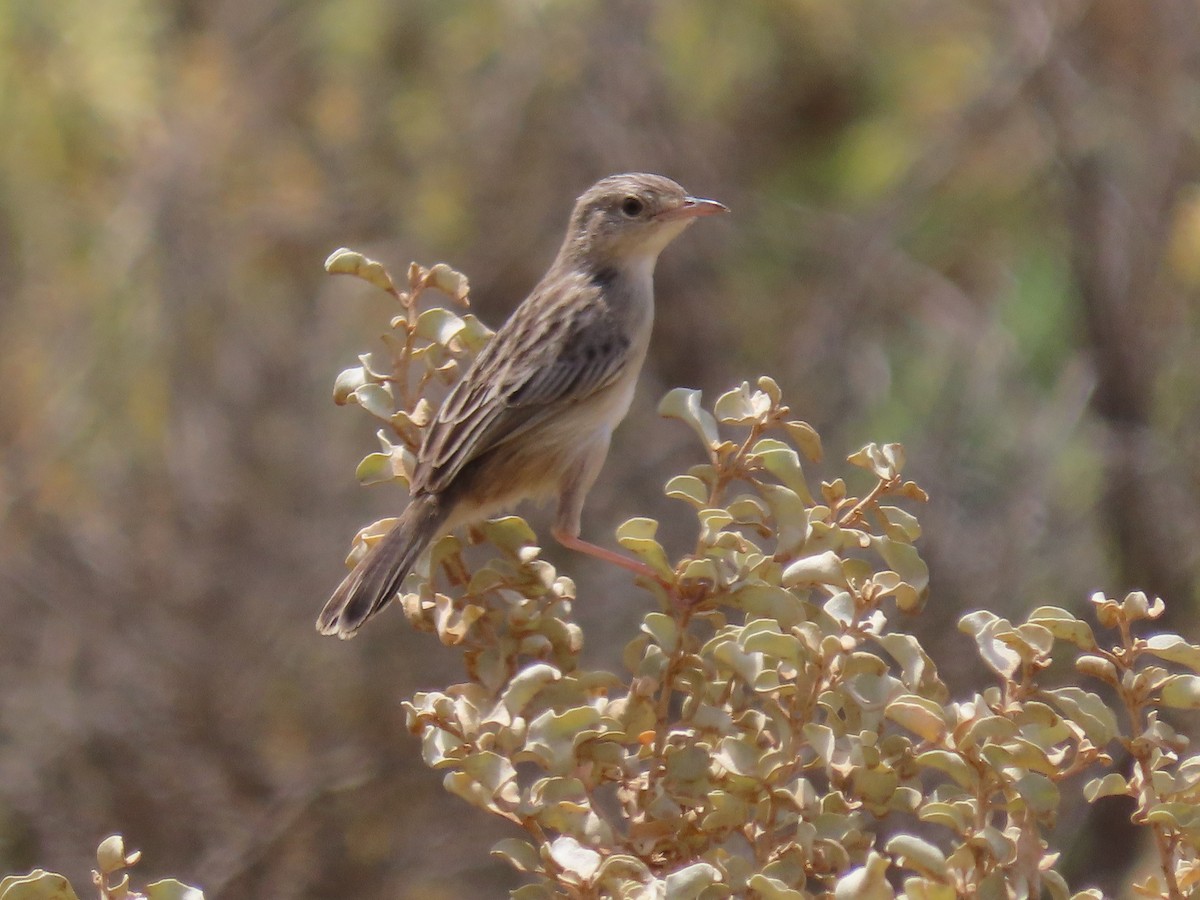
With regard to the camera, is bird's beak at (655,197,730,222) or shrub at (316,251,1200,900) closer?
shrub at (316,251,1200,900)

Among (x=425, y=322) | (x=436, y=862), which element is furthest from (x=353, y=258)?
(x=436, y=862)

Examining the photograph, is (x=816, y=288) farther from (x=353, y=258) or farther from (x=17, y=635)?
(x=353, y=258)

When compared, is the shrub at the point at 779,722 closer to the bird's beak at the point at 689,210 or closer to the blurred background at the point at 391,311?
the bird's beak at the point at 689,210

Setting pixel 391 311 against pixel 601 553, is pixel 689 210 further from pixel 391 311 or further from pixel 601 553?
pixel 391 311

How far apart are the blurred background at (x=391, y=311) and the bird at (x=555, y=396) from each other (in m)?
1.79

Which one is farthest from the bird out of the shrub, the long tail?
the shrub

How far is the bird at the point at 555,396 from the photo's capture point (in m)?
3.33

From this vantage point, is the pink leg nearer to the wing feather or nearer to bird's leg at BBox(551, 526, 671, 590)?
bird's leg at BBox(551, 526, 671, 590)

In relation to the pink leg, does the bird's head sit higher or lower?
higher

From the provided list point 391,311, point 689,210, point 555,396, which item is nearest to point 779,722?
point 555,396

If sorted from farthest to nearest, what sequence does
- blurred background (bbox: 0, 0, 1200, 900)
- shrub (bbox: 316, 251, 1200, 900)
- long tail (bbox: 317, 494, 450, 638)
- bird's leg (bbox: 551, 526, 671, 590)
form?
blurred background (bbox: 0, 0, 1200, 900) < long tail (bbox: 317, 494, 450, 638) < bird's leg (bbox: 551, 526, 671, 590) < shrub (bbox: 316, 251, 1200, 900)

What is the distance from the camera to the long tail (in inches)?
120

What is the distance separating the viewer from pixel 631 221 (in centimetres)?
481

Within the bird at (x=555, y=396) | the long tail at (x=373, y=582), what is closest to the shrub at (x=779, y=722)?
the long tail at (x=373, y=582)
